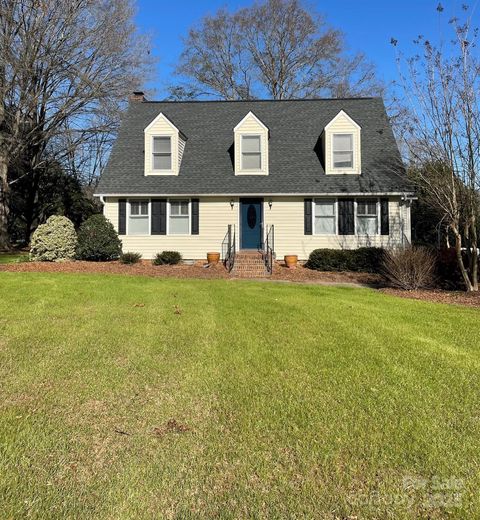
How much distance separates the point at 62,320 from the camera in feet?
22.8

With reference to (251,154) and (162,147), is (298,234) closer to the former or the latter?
(251,154)

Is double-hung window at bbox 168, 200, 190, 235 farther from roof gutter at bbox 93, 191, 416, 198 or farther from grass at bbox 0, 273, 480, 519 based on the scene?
grass at bbox 0, 273, 480, 519

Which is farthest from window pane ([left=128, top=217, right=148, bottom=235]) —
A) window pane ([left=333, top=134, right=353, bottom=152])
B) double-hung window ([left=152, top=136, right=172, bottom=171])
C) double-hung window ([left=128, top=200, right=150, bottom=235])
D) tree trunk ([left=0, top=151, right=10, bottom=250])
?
tree trunk ([left=0, top=151, right=10, bottom=250])

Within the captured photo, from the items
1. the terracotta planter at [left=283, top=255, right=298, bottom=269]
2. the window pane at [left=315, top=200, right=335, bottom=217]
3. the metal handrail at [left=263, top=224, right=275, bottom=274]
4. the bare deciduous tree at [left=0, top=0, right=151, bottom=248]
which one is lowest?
the terracotta planter at [left=283, top=255, right=298, bottom=269]

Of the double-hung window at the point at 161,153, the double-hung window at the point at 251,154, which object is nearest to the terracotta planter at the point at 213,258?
the double-hung window at the point at 251,154

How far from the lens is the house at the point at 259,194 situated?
1748 cm

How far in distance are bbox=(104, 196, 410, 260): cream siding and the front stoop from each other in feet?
4.51

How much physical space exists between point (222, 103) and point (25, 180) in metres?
16.7

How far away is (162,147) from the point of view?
18.5 m

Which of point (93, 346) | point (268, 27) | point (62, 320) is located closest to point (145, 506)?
point (93, 346)

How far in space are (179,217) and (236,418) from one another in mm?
15012

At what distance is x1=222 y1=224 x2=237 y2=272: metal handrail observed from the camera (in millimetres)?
16075

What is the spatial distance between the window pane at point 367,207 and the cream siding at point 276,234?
2.04 feet

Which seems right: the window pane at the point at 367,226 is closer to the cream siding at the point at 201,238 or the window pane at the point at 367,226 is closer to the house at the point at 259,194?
the house at the point at 259,194
